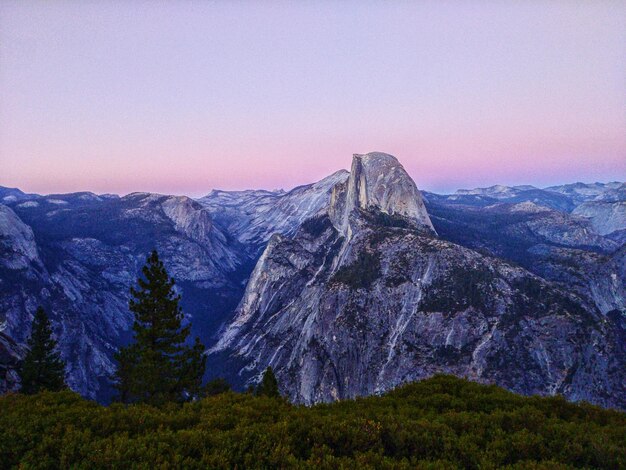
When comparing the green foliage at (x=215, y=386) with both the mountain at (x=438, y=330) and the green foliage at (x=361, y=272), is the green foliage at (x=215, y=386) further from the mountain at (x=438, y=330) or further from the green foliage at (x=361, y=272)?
the green foliage at (x=361, y=272)

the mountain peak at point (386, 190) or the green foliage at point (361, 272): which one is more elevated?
the mountain peak at point (386, 190)

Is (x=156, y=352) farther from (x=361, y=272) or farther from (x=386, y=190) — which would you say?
(x=386, y=190)

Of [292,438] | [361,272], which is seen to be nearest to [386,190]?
[361,272]

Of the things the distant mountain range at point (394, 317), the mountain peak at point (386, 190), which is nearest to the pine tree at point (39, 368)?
the distant mountain range at point (394, 317)

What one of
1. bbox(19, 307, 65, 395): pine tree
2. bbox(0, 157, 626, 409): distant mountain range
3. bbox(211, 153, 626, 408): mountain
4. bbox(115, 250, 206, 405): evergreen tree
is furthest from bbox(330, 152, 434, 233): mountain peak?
bbox(19, 307, 65, 395): pine tree

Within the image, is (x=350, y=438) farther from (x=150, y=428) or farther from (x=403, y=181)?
(x=403, y=181)

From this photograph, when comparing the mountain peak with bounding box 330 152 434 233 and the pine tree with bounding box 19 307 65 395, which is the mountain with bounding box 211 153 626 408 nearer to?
the mountain peak with bounding box 330 152 434 233
